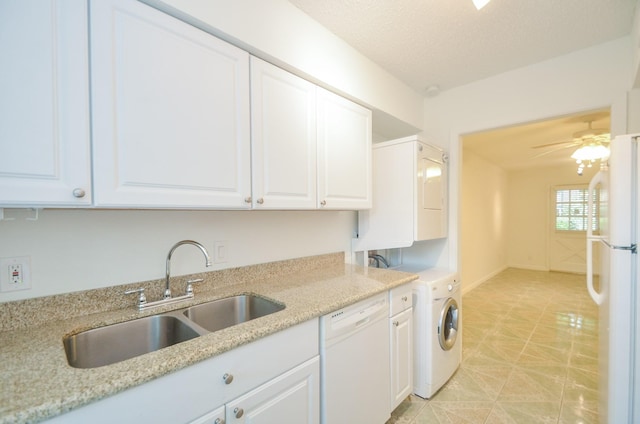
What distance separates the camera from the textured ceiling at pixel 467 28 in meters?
1.53

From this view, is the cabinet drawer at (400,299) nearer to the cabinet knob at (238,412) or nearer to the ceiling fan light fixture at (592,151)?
the cabinet knob at (238,412)

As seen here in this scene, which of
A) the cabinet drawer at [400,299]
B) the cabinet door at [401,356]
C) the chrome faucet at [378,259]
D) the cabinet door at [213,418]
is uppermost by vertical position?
the chrome faucet at [378,259]

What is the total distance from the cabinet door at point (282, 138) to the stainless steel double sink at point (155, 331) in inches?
21.6

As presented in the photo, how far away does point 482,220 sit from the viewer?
5184 millimetres

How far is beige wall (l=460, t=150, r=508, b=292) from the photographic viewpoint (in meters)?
4.55

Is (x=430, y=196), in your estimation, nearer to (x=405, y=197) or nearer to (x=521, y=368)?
(x=405, y=197)

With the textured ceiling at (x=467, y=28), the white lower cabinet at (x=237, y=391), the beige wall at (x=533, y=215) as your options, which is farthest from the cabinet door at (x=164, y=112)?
Answer: the beige wall at (x=533, y=215)

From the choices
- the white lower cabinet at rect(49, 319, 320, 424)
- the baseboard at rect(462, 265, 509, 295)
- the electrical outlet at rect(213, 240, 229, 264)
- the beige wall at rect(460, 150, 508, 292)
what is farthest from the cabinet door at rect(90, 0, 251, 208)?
the baseboard at rect(462, 265, 509, 295)

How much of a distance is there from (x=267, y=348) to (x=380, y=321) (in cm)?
79

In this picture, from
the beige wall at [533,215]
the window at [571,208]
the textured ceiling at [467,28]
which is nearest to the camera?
the textured ceiling at [467,28]

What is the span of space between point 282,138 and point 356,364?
4.15 ft

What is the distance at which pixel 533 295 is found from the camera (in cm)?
445

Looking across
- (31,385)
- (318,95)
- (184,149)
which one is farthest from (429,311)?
(31,385)

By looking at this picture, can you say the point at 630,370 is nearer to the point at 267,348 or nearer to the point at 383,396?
the point at 383,396
